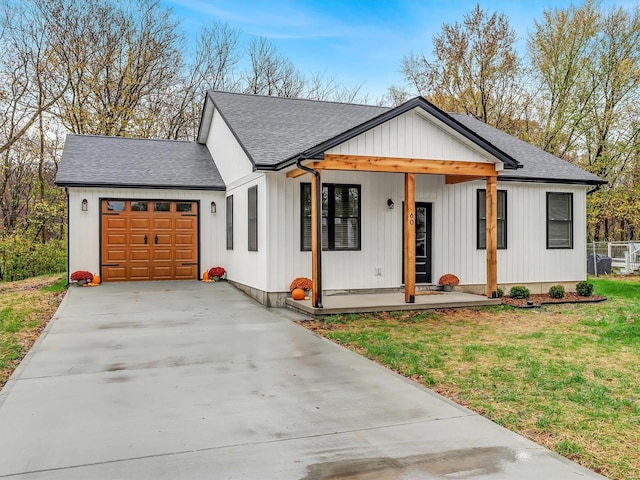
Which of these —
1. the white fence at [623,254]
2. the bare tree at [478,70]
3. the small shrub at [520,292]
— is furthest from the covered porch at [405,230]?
the bare tree at [478,70]

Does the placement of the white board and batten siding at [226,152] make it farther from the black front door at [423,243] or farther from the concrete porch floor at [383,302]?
the black front door at [423,243]

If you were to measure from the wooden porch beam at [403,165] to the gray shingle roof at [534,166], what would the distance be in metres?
1.25

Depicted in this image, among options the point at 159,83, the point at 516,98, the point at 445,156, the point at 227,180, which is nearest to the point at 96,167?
the point at 227,180

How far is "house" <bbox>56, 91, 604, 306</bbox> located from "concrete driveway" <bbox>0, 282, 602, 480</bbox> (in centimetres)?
339

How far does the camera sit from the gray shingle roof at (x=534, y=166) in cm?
1217

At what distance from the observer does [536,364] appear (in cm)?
578

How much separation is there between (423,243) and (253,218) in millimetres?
3944

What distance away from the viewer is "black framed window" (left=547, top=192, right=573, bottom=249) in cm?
1270

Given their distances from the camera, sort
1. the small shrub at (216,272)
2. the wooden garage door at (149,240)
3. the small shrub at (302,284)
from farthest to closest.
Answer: the small shrub at (216,272), the wooden garage door at (149,240), the small shrub at (302,284)

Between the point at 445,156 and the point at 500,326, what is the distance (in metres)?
3.39

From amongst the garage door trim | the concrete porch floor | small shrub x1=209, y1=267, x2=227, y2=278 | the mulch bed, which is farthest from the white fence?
the garage door trim

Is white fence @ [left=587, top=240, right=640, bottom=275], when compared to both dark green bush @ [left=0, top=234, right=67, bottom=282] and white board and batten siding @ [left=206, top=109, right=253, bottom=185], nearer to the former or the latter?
white board and batten siding @ [left=206, top=109, right=253, bottom=185]

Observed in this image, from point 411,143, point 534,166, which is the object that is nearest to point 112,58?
point 411,143

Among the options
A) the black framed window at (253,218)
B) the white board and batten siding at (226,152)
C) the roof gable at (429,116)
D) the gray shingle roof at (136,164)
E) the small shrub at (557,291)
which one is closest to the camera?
the roof gable at (429,116)
